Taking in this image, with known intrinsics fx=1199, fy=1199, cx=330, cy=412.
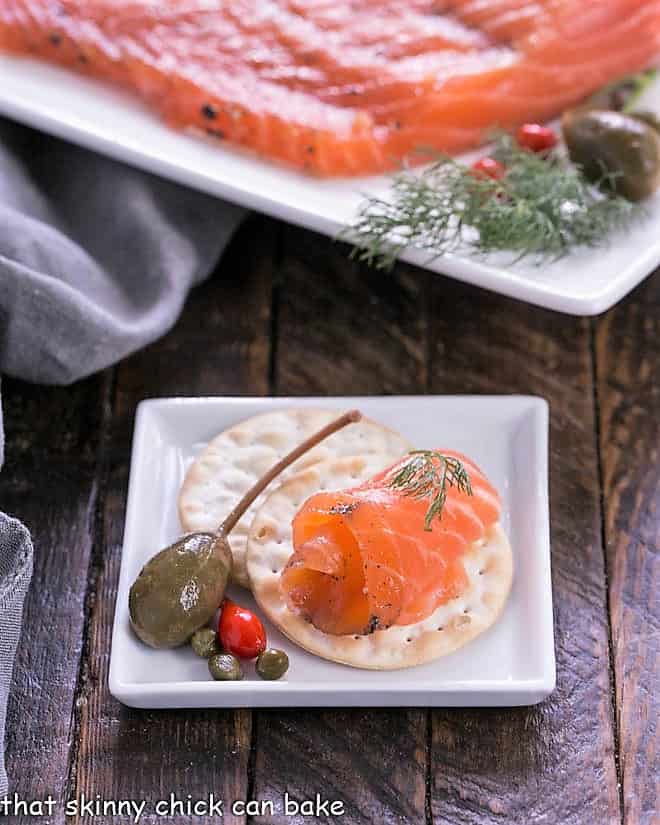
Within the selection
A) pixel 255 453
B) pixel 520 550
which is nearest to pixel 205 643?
pixel 255 453

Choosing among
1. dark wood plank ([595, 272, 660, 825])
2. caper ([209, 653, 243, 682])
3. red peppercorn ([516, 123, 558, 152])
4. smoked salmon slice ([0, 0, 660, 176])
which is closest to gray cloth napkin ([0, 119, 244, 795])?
smoked salmon slice ([0, 0, 660, 176])

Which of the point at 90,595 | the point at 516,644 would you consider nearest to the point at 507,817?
the point at 516,644

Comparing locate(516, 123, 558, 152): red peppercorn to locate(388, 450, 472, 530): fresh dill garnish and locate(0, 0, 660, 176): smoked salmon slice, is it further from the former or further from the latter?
locate(388, 450, 472, 530): fresh dill garnish

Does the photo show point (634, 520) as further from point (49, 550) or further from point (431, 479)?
point (49, 550)

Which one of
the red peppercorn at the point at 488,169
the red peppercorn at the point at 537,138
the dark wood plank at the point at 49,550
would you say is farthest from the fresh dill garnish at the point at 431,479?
the red peppercorn at the point at 537,138

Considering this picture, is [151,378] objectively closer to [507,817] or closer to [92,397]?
[92,397]

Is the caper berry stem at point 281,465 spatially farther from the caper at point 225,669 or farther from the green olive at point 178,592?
the caper at point 225,669
